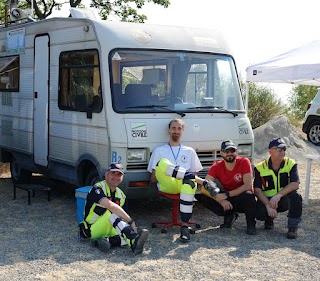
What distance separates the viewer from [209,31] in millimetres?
8016

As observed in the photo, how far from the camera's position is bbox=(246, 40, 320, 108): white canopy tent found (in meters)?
8.38

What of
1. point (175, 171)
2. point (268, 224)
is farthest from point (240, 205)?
point (175, 171)

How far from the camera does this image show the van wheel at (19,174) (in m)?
9.74

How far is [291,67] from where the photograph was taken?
8.62 m

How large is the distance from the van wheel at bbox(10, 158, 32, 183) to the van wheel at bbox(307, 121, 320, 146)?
855 cm

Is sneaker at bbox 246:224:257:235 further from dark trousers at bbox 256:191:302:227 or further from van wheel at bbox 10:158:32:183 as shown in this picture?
van wheel at bbox 10:158:32:183

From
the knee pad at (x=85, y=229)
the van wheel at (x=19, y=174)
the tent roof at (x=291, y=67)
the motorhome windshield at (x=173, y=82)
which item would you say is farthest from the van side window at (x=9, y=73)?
the knee pad at (x=85, y=229)

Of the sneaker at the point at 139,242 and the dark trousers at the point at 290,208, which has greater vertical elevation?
the dark trousers at the point at 290,208

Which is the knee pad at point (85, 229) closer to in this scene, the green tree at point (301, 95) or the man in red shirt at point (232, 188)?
the man in red shirt at point (232, 188)

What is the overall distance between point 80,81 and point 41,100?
3.87 ft

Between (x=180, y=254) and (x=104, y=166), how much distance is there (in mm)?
1680

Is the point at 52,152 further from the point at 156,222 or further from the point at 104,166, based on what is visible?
the point at 156,222

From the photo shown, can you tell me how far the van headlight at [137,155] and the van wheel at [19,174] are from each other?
3256 mm

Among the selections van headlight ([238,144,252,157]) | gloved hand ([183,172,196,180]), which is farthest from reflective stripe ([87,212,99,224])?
van headlight ([238,144,252,157])
